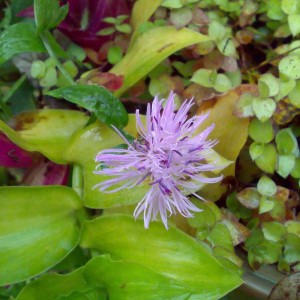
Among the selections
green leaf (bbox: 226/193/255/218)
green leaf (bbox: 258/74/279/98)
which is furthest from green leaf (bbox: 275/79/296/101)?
green leaf (bbox: 226/193/255/218)

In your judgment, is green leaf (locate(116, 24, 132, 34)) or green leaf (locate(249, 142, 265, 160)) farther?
green leaf (locate(116, 24, 132, 34))

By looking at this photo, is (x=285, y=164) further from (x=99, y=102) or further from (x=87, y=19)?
(x=87, y=19)

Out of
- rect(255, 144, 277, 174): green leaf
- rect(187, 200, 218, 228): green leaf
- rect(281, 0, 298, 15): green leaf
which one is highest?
rect(281, 0, 298, 15): green leaf

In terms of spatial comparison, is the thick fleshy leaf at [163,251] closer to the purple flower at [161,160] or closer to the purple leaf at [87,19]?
the purple flower at [161,160]

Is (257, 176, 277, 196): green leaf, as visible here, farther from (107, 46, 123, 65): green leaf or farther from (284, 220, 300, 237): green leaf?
(107, 46, 123, 65): green leaf

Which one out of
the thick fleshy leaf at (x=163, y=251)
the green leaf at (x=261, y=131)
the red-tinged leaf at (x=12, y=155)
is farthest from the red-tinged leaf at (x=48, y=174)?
the green leaf at (x=261, y=131)

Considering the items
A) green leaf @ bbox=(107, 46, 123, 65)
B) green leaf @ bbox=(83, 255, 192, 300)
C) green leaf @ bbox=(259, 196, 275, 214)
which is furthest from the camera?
green leaf @ bbox=(107, 46, 123, 65)

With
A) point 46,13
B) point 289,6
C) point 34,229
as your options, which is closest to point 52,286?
point 34,229
